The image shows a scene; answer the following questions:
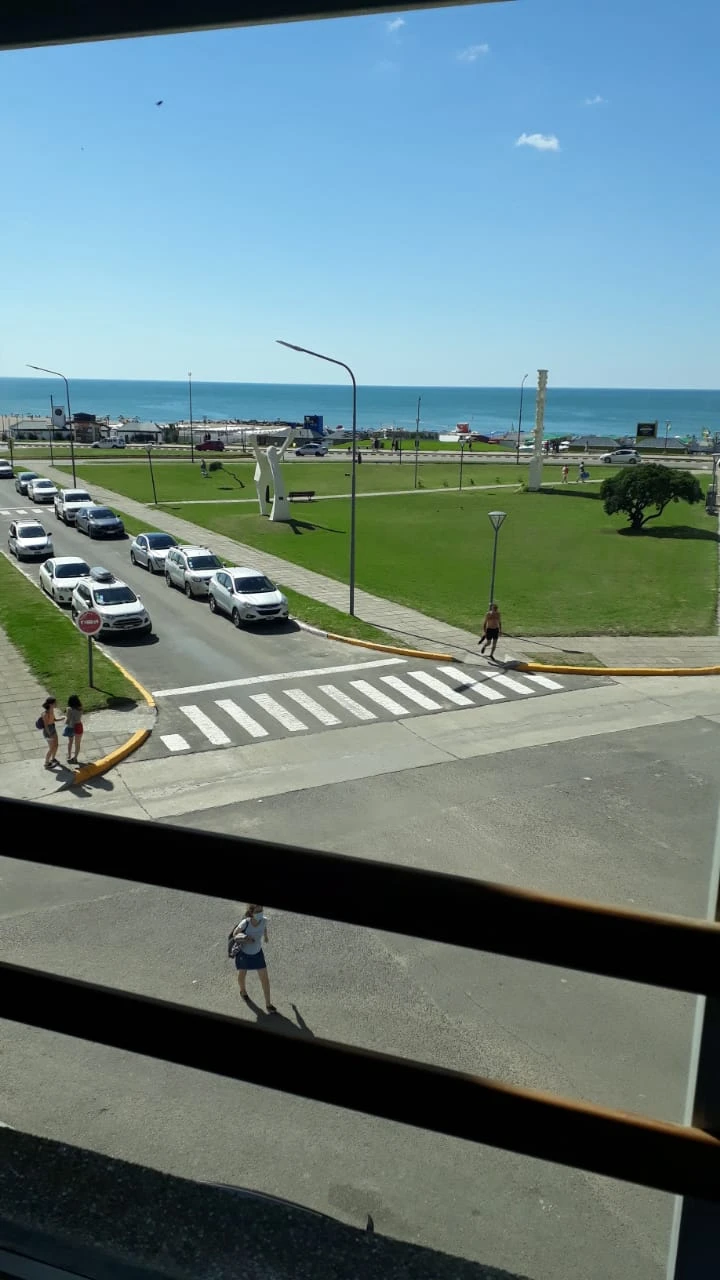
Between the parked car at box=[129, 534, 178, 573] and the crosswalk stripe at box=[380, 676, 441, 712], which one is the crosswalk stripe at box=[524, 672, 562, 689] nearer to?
the crosswalk stripe at box=[380, 676, 441, 712]

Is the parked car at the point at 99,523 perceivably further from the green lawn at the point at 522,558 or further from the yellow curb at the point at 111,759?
the yellow curb at the point at 111,759

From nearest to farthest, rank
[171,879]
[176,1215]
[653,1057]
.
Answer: [171,879]
[176,1215]
[653,1057]

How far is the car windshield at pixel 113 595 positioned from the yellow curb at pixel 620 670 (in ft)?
33.8

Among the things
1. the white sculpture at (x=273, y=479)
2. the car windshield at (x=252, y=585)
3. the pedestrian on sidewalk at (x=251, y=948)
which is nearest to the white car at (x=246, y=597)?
the car windshield at (x=252, y=585)

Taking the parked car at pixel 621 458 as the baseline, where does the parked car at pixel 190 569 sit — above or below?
below

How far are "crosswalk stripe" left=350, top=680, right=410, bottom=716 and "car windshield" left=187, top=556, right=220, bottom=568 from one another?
11123 millimetres

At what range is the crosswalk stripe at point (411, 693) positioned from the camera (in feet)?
61.5

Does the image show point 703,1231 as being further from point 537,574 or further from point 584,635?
point 537,574

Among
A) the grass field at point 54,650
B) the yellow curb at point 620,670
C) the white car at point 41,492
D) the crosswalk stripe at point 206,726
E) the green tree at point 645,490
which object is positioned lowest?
the crosswalk stripe at point 206,726

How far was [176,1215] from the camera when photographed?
165cm

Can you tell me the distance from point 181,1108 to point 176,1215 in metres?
6.23

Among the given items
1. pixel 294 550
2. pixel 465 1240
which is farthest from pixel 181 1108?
pixel 294 550

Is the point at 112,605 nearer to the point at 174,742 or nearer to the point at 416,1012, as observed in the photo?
the point at 174,742

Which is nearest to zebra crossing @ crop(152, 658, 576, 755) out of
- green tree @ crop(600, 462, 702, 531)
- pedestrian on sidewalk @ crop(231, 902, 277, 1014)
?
pedestrian on sidewalk @ crop(231, 902, 277, 1014)
